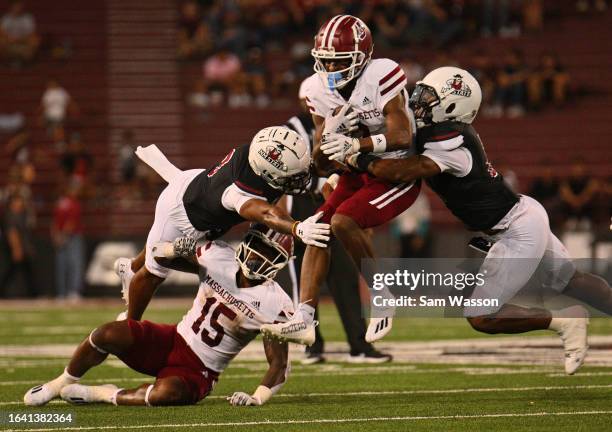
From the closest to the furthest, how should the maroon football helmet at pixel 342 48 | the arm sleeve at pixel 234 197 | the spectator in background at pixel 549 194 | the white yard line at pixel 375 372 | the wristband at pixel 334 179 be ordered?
the arm sleeve at pixel 234 197 < the maroon football helmet at pixel 342 48 < the wristband at pixel 334 179 < the white yard line at pixel 375 372 < the spectator in background at pixel 549 194

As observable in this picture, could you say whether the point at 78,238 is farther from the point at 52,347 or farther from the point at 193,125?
the point at 52,347

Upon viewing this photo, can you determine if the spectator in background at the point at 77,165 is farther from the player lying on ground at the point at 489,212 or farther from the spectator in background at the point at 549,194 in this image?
the player lying on ground at the point at 489,212

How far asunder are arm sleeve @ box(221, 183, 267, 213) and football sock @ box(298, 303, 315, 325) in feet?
2.11

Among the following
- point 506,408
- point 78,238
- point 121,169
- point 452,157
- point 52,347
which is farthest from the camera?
point 121,169

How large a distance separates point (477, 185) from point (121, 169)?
1170 cm

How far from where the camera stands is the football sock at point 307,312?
664 cm

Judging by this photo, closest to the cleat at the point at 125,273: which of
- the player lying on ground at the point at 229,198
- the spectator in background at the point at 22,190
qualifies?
the player lying on ground at the point at 229,198

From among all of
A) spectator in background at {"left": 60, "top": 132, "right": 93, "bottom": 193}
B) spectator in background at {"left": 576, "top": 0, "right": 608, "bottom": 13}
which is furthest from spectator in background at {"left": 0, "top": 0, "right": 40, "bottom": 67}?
spectator in background at {"left": 576, "top": 0, "right": 608, "bottom": 13}

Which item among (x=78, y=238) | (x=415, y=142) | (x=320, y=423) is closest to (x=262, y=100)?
(x=78, y=238)

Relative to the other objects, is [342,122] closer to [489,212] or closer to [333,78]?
[333,78]

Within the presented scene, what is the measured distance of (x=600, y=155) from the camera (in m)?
18.6

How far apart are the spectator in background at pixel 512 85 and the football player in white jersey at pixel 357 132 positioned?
11.4 m

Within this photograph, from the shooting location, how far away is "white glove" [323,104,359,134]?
7012 millimetres

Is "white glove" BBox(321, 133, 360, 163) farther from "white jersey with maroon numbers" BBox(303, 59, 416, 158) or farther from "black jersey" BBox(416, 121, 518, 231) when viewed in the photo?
"black jersey" BBox(416, 121, 518, 231)
